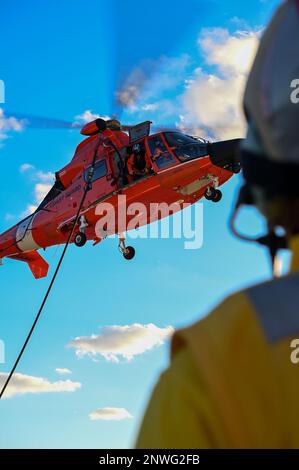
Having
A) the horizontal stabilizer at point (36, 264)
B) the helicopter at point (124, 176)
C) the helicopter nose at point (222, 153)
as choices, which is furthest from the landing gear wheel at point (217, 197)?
the horizontal stabilizer at point (36, 264)

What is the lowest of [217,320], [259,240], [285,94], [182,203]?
[217,320]

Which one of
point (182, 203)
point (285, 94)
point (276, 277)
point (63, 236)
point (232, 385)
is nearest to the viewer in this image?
point (232, 385)

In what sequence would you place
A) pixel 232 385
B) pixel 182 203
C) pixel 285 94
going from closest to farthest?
pixel 232 385 < pixel 285 94 < pixel 182 203

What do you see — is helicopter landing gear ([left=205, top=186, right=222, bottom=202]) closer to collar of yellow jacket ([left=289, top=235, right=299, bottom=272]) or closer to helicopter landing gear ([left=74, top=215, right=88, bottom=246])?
Result: helicopter landing gear ([left=74, top=215, right=88, bottom=246])

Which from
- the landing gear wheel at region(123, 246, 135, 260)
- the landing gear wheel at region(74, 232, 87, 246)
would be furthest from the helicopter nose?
the landing gear wheel at region(74, 232, 87, 246)

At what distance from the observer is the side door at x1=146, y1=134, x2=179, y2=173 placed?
18.3 metres

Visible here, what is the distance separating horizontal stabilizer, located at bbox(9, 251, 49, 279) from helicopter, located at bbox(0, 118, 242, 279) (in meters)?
3.22

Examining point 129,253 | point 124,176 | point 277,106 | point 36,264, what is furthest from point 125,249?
point 277,106

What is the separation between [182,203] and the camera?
19.5 metres

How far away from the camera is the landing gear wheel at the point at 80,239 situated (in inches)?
794

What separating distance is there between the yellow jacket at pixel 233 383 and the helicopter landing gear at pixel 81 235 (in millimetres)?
19255
